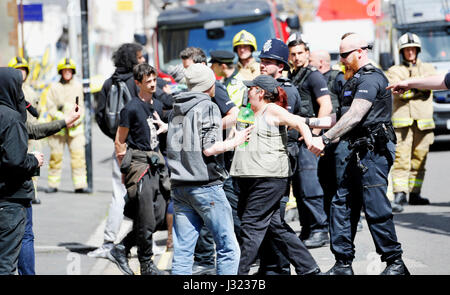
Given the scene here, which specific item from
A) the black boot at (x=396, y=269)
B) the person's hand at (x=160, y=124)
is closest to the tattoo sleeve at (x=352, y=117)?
the black boot at (x=396, y=269)

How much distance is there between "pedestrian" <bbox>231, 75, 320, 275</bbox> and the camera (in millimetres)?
6445

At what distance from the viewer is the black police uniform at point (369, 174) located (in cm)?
670

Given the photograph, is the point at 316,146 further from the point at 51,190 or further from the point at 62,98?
the point at 51,190

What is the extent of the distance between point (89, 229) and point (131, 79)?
2485 mm

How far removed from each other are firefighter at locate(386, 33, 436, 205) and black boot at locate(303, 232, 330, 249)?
8.47 ft

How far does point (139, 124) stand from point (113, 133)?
141 cm

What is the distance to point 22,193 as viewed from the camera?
591cm

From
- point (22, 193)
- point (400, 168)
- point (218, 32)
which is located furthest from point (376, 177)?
point (218, 32)

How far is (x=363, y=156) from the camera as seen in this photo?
6.81 m

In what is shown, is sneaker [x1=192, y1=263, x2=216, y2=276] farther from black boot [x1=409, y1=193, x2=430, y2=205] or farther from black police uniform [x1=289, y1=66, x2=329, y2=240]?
black boot [x1=409, y1=193, x2=430, y2=205]

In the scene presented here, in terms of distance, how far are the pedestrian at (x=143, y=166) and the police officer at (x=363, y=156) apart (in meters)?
1.52

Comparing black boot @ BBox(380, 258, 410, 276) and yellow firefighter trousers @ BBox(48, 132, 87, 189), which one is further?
yellow firefighter trousers @ BBox(48, 132, 87, 189)

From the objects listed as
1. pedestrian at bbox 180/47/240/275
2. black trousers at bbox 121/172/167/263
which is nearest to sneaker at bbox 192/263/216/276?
pedestrian at bbox 180/47/240/275
